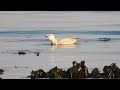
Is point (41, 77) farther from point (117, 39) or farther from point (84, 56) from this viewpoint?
point (117, 39)

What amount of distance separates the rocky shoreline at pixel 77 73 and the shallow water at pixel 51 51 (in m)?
0.07

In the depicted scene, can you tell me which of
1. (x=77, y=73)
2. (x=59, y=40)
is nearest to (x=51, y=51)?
(x=59, y=40)

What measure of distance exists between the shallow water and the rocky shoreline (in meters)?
0.07

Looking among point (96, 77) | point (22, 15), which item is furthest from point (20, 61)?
point (96, 77)

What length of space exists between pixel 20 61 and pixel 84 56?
79 centimetres

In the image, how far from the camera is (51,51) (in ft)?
18.4

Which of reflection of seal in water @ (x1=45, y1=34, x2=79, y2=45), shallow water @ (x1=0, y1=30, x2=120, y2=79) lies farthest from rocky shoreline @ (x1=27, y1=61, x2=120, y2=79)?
reflection of seal in water @ (x1=45, y1=34, x2=79, y2=45)

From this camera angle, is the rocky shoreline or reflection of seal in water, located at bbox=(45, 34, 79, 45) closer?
the rocky shoreline

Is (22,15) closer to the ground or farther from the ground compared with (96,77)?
farther from the ground

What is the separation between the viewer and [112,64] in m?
5.43

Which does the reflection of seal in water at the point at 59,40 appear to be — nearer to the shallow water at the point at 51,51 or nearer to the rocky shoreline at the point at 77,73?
the shallow water at the point at 51,51

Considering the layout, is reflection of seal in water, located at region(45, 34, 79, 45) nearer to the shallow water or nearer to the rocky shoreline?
the shallow water

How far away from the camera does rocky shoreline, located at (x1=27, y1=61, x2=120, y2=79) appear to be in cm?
529

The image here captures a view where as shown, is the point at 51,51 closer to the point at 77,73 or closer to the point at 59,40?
the point at 59,40
